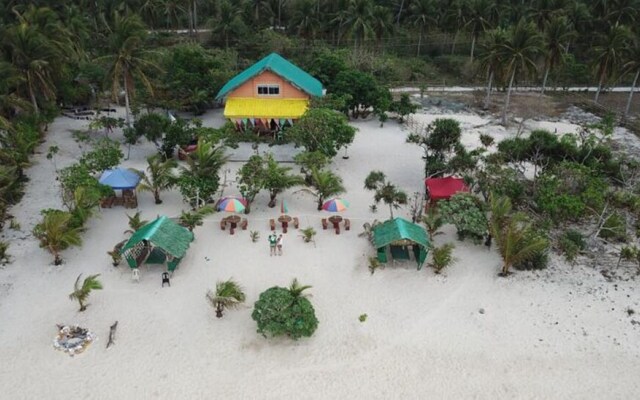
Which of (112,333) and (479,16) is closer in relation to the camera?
(112,333)

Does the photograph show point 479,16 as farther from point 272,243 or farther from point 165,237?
point 165,237

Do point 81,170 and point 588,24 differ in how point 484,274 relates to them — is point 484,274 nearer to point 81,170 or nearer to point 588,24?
point 81,170

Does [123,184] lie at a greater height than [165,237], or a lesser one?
greater

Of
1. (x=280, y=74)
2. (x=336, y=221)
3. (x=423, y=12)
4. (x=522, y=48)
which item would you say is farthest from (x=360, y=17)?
(x=336, y=221)

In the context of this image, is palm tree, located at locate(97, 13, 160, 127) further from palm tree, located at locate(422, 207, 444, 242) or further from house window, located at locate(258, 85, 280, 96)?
palm tree, located at locate(422, 207, 444, 242)

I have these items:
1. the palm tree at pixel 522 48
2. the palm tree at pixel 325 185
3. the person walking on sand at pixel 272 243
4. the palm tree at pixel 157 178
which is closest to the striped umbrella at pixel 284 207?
the palm tree at pixel 325 185
